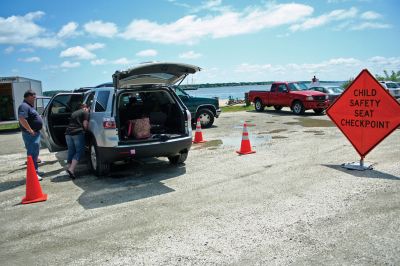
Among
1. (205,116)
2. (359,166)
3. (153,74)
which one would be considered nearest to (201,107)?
(205,116)

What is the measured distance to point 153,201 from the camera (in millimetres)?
5590

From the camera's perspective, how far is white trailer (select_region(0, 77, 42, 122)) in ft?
60.2

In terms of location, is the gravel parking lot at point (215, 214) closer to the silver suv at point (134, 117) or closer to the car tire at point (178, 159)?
the car tire at point (178, 159)

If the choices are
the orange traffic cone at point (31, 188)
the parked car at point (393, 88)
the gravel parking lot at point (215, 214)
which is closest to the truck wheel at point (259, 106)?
the parked car at point (393, 88)

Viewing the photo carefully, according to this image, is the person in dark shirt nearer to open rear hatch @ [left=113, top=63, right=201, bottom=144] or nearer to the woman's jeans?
the woman's jeans

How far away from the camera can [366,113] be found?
702cm

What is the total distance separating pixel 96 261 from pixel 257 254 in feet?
5.54

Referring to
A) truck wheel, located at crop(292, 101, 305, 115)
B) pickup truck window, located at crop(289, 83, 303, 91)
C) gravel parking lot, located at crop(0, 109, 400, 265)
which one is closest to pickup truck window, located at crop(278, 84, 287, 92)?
pickup truck window, located at crop(289, 83, 303, 91)

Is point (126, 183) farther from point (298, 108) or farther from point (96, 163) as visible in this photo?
point (298, 108)

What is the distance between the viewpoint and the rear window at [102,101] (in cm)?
696

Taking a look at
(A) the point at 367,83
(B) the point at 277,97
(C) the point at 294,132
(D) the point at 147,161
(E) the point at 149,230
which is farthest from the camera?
(B) the point at 277,97

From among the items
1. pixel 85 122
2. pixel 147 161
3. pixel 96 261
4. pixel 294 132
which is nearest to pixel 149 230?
pixel 96 261

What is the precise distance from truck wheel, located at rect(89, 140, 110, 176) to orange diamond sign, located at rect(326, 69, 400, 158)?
4.96 metres

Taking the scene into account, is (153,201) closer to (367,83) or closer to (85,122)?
(85,122)
